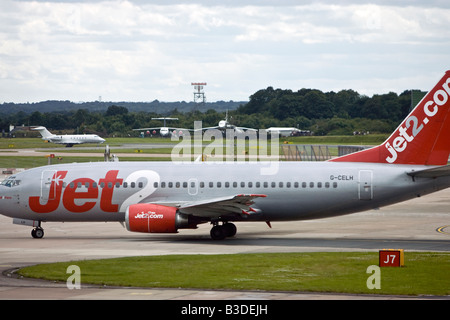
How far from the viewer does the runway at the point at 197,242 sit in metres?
23.7

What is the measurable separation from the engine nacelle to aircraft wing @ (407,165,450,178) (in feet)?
38.8

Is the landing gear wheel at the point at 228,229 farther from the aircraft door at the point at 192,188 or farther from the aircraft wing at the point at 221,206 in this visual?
the aircraft door at the point at 192,188

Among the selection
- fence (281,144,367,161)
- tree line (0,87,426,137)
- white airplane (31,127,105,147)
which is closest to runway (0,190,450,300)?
fence (281,144,367,161)

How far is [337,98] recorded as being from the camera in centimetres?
19538

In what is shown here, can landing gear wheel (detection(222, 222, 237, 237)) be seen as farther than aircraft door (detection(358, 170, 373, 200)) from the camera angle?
Yes

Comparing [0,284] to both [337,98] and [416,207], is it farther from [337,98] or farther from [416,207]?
[337,98]

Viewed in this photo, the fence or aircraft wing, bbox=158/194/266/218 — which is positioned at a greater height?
the fence

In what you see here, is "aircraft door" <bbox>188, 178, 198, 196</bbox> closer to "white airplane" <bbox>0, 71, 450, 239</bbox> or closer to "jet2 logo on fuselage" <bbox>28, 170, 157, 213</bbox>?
"white airplane" <bbox>0, 71, 450, 239</bbox>

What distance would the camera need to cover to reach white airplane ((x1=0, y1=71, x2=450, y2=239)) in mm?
37875

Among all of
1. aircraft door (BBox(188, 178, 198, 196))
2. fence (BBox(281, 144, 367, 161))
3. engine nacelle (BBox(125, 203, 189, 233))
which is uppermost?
fence (BBox(281, 144, 367, 161))

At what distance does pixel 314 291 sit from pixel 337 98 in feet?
572

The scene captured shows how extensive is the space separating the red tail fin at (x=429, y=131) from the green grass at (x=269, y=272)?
293 inches
